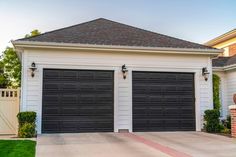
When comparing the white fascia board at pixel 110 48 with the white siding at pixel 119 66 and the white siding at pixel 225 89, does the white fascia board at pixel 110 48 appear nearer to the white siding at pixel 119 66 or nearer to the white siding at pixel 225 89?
the white siding at pixel 119 66

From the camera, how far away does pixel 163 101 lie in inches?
501

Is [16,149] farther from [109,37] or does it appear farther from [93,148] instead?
[109,37]

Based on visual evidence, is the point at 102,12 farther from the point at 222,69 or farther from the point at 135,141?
the point at 135,141

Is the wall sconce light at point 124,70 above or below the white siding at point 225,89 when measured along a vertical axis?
above

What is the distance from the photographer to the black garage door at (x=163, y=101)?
1249 centimetres

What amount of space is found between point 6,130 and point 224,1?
41.5ft

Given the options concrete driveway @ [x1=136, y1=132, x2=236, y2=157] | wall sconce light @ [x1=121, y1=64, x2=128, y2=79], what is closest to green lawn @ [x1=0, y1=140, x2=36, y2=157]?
concrete driveway @ [x1=136, y1=132, x2=236, y2=157]

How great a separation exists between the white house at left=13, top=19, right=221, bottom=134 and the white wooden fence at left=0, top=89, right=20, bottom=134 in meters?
0.65

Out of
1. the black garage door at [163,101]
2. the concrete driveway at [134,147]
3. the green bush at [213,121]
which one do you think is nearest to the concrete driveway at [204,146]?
the concrete driveway at [134,147]

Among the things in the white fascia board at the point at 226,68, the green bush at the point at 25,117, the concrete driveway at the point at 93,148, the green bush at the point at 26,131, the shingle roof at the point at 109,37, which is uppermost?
the shingle roof at the point at 109,37

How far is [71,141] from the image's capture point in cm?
955

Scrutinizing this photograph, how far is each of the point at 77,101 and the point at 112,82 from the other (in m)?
1.60

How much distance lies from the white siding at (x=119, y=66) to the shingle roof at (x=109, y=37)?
45 cm

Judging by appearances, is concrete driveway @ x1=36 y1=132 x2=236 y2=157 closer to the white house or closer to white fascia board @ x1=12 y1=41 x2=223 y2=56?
the white house
